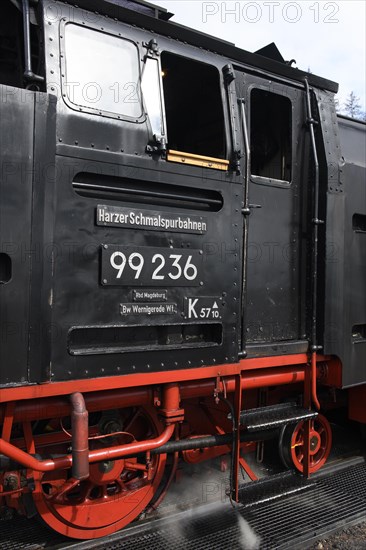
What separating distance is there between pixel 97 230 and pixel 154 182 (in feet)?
1.57

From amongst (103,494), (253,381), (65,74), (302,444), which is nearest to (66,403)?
(103,494)

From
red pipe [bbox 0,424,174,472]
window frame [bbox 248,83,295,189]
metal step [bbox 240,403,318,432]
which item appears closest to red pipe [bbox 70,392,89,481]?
red pipe [bbox 0,424,174,472]

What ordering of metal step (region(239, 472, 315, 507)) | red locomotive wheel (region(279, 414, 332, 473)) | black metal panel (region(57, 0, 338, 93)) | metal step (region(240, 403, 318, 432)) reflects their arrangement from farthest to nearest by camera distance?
red locomotive wheel (region(279, 414, 332, 473)) < metal step (region(239, 472, 315, 507)) < metal step (region(240, 403, 318, 432)) < black metal panel (region(57, 0, 338, 93))

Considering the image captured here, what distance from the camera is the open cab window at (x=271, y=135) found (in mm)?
3797

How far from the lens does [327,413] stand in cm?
530

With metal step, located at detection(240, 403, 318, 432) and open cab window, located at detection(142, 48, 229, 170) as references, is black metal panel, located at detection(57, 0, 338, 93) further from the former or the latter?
metal step, located at detection(240, 403, 318, 432)

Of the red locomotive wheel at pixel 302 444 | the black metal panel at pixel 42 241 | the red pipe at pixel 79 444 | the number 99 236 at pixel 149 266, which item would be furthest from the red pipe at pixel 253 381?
the black metal panel at pixel 42 241

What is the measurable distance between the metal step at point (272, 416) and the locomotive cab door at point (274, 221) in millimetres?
461

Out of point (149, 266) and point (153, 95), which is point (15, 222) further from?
point (153, 95)

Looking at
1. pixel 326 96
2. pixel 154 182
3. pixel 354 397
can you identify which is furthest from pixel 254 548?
pixel 326 96

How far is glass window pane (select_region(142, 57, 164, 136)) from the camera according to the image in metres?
2.94

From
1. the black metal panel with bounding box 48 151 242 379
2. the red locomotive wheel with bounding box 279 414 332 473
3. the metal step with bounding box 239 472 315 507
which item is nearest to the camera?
the black metal panel with bounding box 48 151 242 379

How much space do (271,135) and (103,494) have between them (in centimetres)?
298

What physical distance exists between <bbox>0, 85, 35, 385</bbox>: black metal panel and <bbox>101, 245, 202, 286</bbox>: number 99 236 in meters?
0.46
